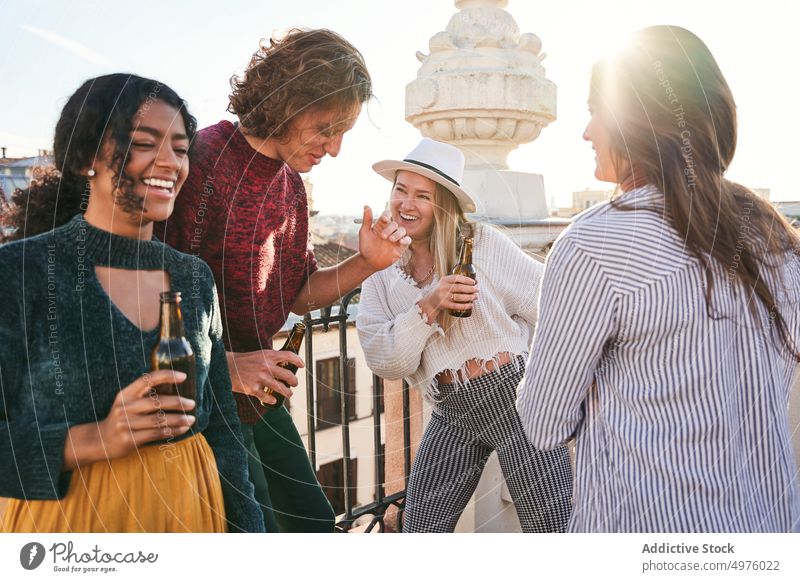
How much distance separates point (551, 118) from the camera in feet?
5.58

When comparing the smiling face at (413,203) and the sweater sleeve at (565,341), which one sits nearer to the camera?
the sweater sleeve at (565,341)

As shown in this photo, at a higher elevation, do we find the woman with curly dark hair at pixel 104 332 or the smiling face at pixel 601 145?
the smiling face at pixel 601 145

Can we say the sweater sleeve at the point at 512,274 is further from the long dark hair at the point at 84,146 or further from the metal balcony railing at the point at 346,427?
the long dark hair at the point at 84,146

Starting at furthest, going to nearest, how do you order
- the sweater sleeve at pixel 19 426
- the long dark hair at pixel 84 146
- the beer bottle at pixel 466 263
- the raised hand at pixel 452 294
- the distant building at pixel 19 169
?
the beer bottle at pixel 466 263 → the raised hand at pixel 452 294 → the distant building at pixel 19 169 → the long dark hair at pixel 84 146 → the sweater sleeve at pixel 19 426

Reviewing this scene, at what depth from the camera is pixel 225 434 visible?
121 cm

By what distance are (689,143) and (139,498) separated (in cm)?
104

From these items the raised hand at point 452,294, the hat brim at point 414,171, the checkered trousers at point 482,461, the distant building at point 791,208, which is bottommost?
the checkered trousers at point 482,461

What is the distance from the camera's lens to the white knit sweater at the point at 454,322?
5.55 ft

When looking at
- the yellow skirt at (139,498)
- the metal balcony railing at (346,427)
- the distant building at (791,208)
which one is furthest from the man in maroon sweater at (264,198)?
the distant building at (791,208)

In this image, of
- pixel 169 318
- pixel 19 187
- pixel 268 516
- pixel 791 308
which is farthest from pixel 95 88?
pixel 791 308

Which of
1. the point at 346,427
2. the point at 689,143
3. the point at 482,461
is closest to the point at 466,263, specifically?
the point at 482,461

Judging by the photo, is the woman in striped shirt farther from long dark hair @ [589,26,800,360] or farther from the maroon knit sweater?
the maroon knit sweater

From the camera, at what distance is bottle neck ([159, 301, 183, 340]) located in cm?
107
